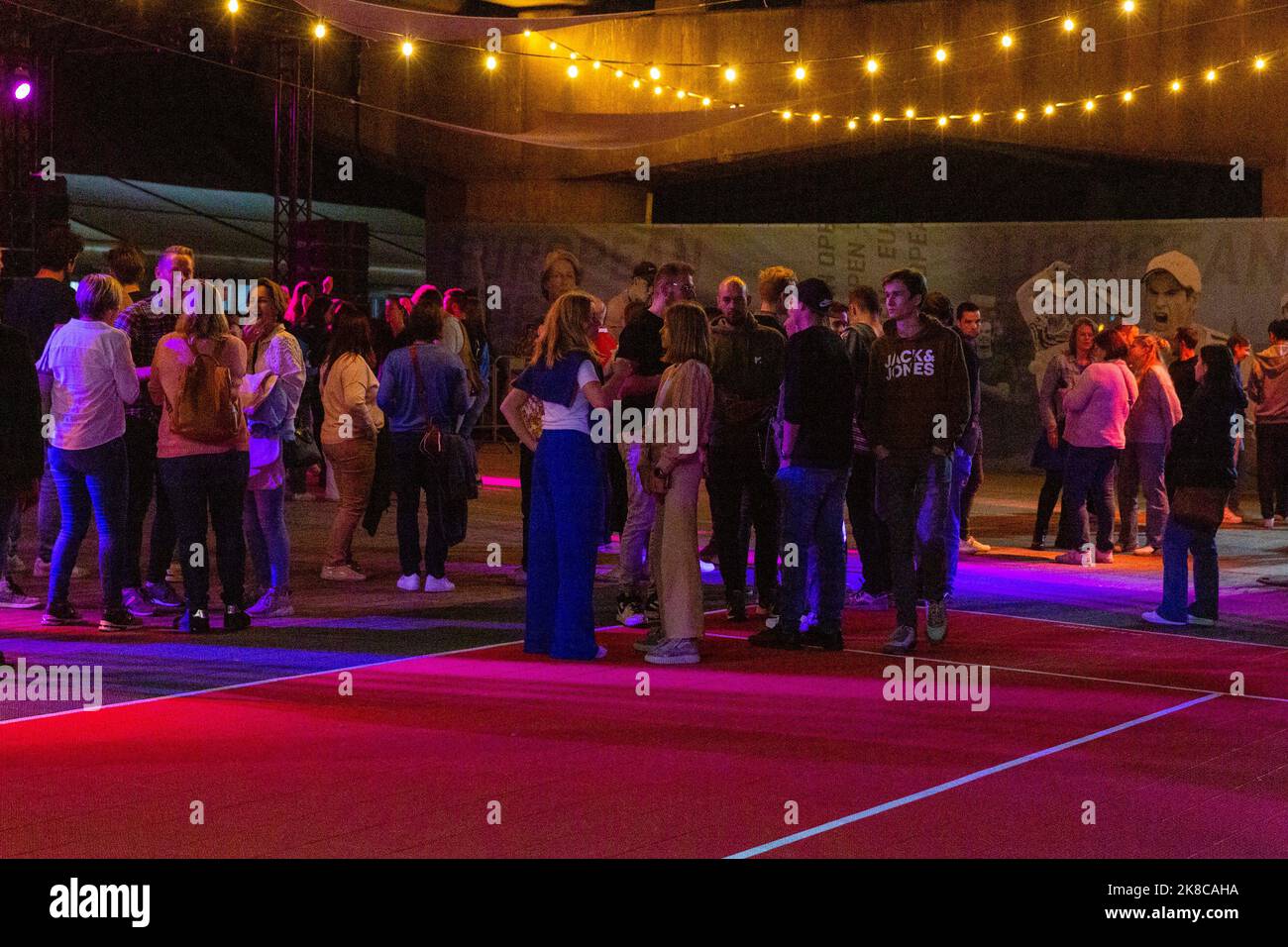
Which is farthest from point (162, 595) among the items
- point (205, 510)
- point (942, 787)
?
point (942, 787)

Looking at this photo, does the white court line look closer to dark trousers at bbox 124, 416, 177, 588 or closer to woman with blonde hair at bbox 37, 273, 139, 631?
woman with blonde hair at bbox 37, 273, 139, 631

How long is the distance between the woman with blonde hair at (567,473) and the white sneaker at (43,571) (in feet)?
12.8

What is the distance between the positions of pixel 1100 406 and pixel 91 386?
7326mm

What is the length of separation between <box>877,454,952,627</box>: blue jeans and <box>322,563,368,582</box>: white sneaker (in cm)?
381

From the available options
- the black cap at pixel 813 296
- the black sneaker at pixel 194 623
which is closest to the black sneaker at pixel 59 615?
the black sneaker at pixel 194 623

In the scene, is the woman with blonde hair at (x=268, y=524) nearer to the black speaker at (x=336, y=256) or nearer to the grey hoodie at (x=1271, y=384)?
the grey hoodie at (x=1271, y=384)

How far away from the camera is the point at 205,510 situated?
8.28 metres

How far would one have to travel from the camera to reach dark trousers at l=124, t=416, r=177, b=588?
8.95 metres

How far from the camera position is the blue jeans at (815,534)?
8195mm

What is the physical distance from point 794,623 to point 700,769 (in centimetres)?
269

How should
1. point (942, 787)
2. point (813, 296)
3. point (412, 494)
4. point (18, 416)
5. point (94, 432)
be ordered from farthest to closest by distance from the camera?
point (412, 494), point (94, 432), point (813, 296), point (18, 416), point (942, 787)

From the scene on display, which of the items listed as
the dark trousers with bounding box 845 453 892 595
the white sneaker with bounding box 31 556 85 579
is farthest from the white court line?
the white sneaker with bounding box 31 556 85 579

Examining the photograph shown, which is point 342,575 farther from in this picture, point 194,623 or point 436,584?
point 194,623
